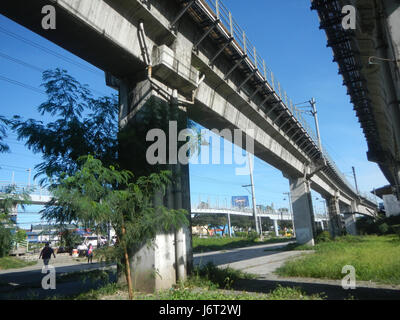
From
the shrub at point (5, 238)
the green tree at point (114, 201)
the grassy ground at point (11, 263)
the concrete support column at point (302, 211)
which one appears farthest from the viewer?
the concrete support column at point (302, 211)

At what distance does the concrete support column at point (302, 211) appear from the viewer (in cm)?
2745

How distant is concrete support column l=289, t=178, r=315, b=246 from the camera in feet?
90.1

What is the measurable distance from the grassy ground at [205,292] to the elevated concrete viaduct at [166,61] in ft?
1.80

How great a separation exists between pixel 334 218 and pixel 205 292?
1586 inches

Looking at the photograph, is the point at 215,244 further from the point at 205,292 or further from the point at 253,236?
the point at 205,292

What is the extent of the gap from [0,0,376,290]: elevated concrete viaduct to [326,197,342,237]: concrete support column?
29419 millimetres

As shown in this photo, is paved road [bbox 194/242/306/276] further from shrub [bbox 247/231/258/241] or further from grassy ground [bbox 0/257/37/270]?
shrub [bbox 247/231/258/241]

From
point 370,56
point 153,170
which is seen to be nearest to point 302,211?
point 370,56

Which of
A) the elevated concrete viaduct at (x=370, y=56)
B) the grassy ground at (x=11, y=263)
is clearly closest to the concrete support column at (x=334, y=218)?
the elevated concrete viaduct at (x=370, y=56)
